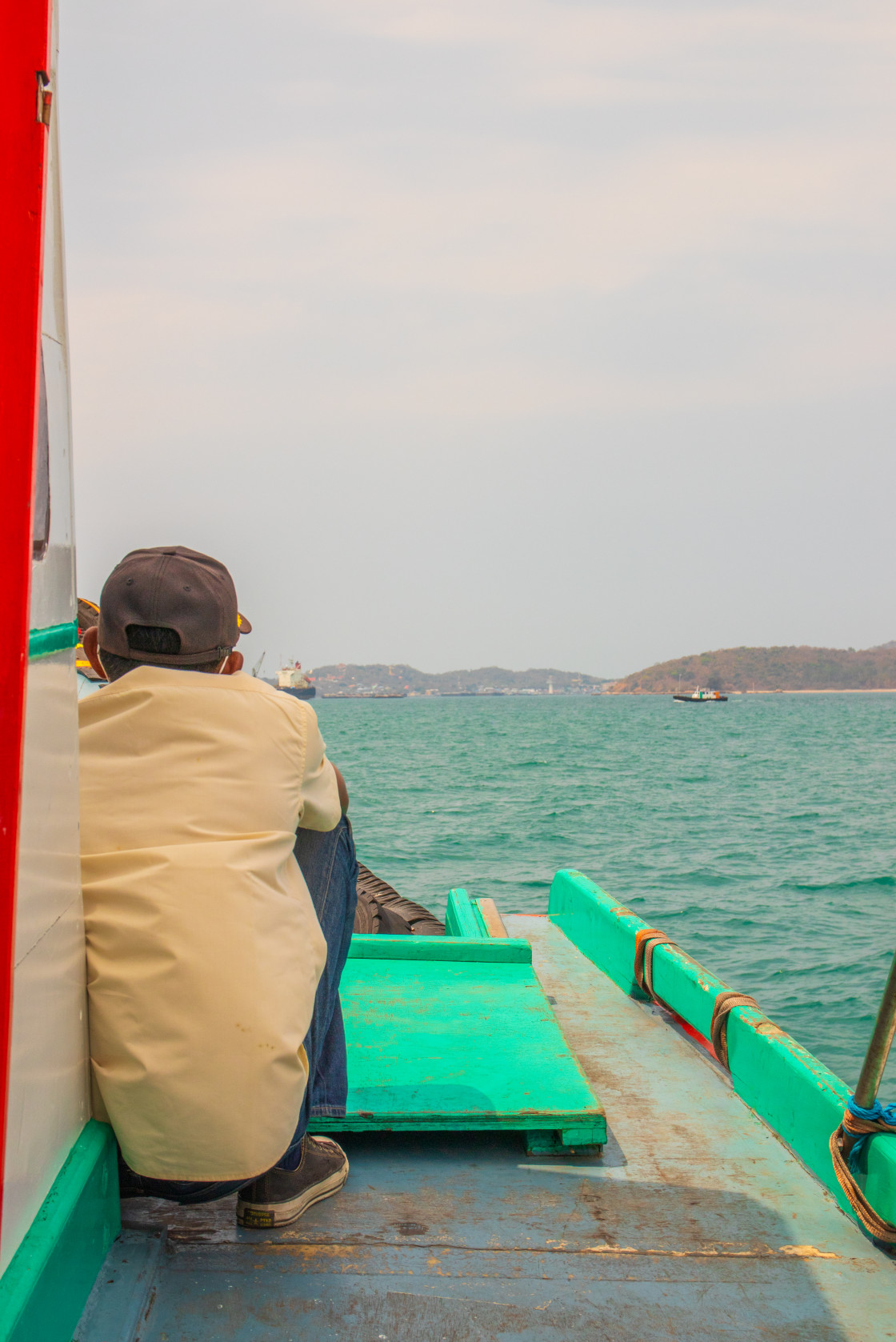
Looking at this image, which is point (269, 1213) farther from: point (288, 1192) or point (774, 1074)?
point (774, 1074)

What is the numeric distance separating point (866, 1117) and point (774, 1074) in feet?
1.67

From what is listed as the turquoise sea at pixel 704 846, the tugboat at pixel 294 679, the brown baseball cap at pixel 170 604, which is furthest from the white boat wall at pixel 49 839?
the tugboat at pixel 294 679

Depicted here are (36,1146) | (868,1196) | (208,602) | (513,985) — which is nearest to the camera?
(36,1146)

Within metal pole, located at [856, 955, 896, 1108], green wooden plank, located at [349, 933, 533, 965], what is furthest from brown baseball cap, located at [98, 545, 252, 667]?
green wooden plank, located at [349, 933, 533, 965]

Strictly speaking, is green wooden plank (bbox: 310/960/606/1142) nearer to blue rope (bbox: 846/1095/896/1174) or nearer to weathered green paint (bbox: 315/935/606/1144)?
weathered green paint (bbox: 315/935/606/1144)

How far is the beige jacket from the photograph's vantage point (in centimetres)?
152

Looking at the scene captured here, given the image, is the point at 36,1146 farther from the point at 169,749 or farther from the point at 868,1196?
the point at 868,1196

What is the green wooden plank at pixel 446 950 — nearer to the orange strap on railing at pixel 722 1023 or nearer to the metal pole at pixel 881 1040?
the orange strap on railing at pixel 722 1023

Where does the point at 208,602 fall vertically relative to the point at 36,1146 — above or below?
above

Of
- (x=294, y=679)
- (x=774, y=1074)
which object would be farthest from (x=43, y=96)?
(x=294, y=679)

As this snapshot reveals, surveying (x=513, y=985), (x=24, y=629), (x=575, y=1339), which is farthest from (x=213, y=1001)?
(x=513, y=985)

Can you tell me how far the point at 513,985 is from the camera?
10.5ft

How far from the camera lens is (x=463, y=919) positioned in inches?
185

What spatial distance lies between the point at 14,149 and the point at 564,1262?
210 centimetres
